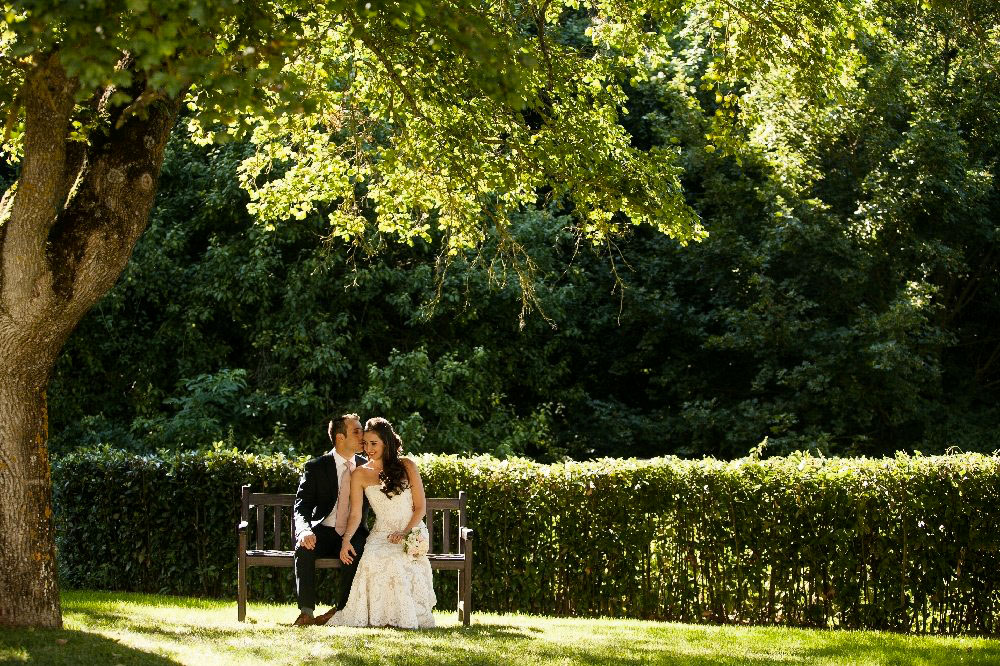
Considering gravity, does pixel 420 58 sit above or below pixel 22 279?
above

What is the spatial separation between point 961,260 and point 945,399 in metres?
2.67

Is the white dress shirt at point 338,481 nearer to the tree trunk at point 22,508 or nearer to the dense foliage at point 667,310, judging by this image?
the tree trunk at point 22,508

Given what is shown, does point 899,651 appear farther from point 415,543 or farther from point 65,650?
point 65,650

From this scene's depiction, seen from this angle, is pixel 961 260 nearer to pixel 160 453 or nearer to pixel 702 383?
pixel 702 383

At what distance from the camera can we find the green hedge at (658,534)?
1012 centimetres

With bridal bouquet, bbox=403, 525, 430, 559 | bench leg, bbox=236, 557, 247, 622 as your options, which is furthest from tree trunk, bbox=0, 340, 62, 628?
bridal bouquet, bbox=403, 525, 430, 559

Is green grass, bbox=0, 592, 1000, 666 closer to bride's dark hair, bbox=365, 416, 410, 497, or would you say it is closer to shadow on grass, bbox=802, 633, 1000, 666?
shadow on grass, bbox=802, 633, 1000, 666

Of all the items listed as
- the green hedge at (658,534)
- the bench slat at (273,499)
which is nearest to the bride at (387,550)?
the bench slat at (273,499)

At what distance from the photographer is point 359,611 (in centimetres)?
901

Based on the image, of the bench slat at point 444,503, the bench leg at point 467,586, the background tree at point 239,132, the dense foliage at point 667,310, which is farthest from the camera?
the dense foliage at point 667,310

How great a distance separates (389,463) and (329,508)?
756mm

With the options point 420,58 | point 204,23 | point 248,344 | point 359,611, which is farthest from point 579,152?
point 248,344

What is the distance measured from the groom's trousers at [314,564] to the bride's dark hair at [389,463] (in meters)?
0.60

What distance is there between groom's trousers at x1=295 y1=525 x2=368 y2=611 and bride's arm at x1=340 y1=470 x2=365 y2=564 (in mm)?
94
